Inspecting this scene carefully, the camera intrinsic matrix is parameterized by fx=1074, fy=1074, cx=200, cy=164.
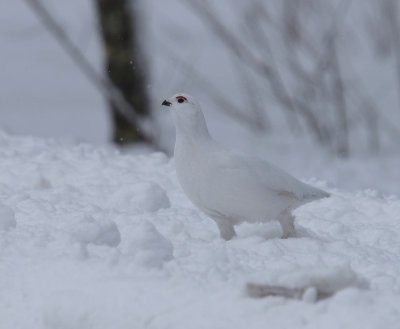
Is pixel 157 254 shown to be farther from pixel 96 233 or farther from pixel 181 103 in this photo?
pixel 181 103

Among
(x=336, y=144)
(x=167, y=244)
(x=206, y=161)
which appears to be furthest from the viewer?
(x=336, y=144)

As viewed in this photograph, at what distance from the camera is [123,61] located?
33.0 ft

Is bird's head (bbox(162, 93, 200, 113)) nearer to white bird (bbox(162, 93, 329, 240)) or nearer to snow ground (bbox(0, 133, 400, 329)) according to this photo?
white bird (bbox(162, 93, 329, 240))

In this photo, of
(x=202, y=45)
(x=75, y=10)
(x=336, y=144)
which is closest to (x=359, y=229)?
(x=336, y=144)

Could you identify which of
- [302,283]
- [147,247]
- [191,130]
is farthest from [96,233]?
[302,283]

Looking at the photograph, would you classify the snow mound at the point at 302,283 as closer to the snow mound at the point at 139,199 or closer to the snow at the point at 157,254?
the snow at the point at 157,254

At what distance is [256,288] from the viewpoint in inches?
131

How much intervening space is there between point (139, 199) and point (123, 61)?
17.8 ft

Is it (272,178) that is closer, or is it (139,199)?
(272,178)

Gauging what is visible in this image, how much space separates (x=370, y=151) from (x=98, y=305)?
8.08 m

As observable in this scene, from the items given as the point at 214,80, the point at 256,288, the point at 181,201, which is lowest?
the point at 214,80

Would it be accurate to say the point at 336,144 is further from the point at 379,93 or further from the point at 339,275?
the point at 339,275

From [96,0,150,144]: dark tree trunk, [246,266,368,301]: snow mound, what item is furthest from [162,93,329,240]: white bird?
[96,0,150,144]: dark tree trunk

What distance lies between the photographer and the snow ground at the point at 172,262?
3.28 m
